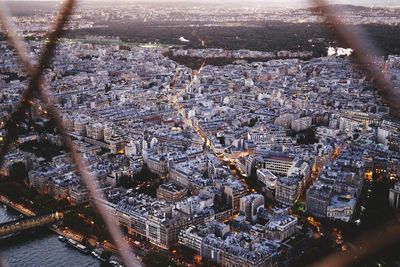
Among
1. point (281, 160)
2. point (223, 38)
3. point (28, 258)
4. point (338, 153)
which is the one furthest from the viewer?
point (223, 38)

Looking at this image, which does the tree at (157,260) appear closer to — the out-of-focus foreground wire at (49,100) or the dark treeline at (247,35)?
the out-of-focus foreground wire at (49,100)

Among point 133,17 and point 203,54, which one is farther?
point 133,17

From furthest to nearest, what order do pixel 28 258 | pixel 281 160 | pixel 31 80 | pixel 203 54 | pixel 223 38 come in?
pixel 223 38 < pixel 203 54 < pixel 281 160 < pixel 28 258 < pixel 31 80

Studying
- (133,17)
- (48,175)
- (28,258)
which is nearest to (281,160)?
(48,175)

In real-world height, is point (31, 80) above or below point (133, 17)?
above

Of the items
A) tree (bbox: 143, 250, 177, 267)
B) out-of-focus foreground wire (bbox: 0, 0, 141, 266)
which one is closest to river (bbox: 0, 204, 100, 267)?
out-of-focus foreground wire (bbox: 0, 0, 141, 266)

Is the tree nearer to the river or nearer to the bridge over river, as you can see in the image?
the river

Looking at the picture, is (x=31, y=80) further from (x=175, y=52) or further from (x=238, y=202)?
(x=175, y=52)
